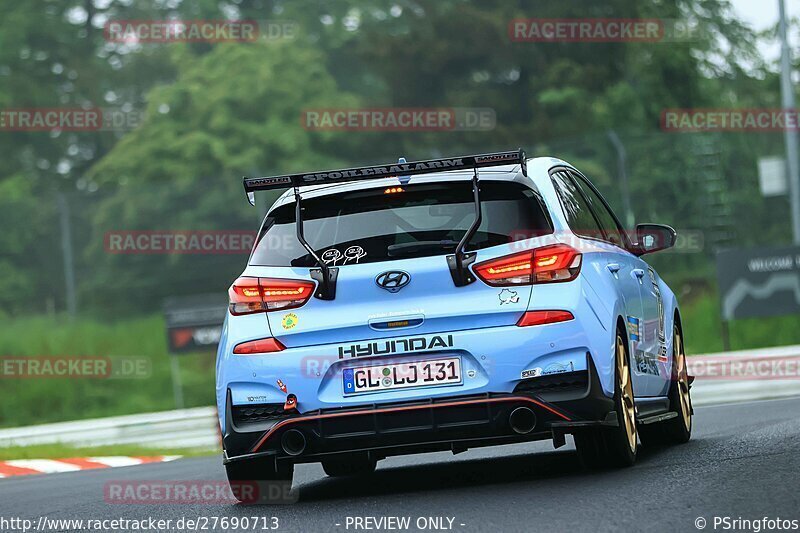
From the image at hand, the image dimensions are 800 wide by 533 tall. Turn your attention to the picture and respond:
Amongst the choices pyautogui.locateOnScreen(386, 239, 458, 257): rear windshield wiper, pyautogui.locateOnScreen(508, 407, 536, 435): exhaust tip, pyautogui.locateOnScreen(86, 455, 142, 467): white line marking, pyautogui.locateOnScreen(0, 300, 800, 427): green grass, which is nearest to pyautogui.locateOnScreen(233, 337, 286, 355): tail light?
pyautogui.locateOnScreen(386, 239, 458, 257): rear windshield wiper

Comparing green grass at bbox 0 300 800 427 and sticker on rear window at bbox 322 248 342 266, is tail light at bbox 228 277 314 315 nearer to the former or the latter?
sticker on rear window at bbox 322 248 342 266

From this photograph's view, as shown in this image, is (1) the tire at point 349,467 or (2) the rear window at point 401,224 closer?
(2) the rear window at point 401,224

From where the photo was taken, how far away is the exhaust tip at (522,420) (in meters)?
7.91

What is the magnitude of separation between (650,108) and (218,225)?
16588 millimetres

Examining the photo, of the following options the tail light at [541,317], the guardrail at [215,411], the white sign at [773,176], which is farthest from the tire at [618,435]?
the white sign at [773,176]

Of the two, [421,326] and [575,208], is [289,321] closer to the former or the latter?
[421,326]

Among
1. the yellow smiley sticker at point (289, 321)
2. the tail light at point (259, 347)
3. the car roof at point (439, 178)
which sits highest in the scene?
the car roof at point (439, 178)

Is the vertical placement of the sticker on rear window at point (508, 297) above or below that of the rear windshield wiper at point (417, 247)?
below

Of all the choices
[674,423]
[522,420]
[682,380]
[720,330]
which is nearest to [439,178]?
[522,420]

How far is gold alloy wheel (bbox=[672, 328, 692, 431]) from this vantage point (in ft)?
34.8

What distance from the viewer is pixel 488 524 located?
691cm

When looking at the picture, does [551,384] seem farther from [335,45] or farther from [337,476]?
[335,45]

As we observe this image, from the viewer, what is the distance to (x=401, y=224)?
8.41 metres

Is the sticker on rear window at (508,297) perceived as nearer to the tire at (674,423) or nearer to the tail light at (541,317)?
the tail light at (541,317)
